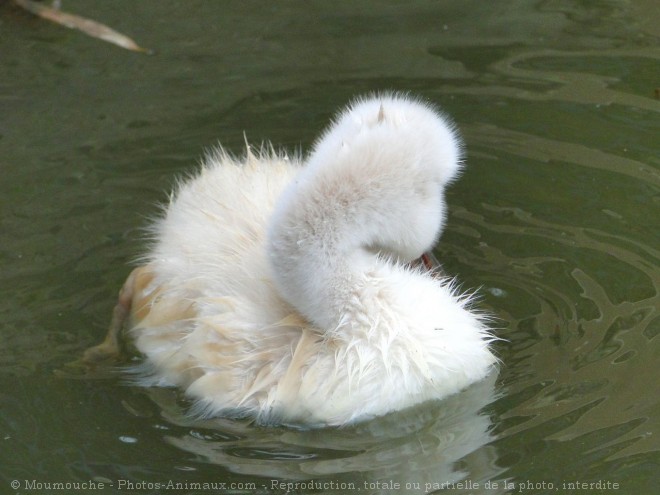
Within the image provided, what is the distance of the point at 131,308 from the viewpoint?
4.58m

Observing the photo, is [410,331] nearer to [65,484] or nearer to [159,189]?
[65,484]

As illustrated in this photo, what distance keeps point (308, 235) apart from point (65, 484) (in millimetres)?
1165

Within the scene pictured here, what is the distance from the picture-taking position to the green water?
371 cm

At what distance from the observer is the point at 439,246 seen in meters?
5.03

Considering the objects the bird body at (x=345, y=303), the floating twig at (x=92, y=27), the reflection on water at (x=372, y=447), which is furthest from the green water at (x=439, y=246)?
the floating twig at (x=92, y=27)

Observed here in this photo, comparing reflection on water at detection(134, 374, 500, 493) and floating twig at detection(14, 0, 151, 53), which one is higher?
floating twig at detection(14, 0, 151, 53)

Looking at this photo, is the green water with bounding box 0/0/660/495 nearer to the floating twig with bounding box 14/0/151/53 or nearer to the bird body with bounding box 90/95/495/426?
the bird body with bounding box 90/95/495/426

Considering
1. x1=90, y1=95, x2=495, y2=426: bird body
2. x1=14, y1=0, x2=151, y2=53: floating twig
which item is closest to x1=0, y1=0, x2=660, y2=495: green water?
x1=90, y1=95, x2=495, y2=426: bird body

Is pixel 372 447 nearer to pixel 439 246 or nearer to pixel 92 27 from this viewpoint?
pixel 439 246

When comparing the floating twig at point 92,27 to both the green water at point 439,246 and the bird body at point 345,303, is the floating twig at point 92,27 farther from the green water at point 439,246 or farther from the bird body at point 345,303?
Result: the bird body at point 345,303

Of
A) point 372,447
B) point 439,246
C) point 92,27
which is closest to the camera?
point 372,447

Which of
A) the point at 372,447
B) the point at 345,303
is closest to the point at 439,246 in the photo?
the point at 345,303

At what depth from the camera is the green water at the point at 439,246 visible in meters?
3.71

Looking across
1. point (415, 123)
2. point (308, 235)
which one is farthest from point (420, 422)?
point (415, 123)
